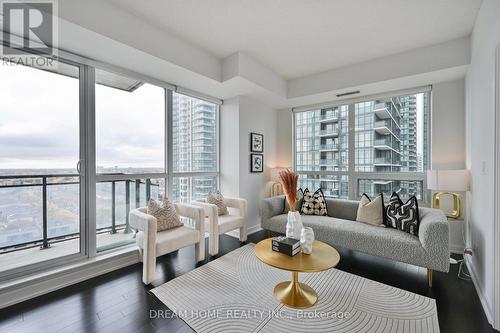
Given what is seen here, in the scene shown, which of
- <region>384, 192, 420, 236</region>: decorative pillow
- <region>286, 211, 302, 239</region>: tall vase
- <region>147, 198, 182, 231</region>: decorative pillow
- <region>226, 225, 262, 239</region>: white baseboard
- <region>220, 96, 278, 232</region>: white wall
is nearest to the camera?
<region>286, 211, 302, 239</region>: tall vase

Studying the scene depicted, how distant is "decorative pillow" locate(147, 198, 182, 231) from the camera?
2684 millimetres

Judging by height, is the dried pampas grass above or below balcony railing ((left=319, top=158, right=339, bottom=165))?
below

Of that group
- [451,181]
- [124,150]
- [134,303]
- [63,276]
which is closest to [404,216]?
[451,181]

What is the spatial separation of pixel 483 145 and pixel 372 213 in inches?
51.6

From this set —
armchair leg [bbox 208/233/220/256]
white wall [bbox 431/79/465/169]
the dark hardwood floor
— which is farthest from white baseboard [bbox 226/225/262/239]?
white wall [bbox 431/79/465/169]

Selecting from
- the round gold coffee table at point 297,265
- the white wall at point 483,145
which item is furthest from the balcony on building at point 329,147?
the round gold coffee table at point 297,265

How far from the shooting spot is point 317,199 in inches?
138

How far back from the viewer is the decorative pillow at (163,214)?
8.80 ft

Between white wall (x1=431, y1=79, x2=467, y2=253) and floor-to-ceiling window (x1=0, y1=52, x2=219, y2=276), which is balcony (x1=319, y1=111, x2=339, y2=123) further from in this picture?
floor-to-ceiling window (x1=0, y1=52, x2=219, y2=276)

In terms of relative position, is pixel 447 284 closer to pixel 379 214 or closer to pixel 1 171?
pixel 379 214

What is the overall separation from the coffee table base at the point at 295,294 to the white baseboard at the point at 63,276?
73.4 inches

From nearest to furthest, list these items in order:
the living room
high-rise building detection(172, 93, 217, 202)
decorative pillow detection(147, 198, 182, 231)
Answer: the living room, decorative pillow detection(147, 198, 182, 231), high-rise building detection(172, 93, 217, 202)

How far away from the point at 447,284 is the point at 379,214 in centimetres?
91

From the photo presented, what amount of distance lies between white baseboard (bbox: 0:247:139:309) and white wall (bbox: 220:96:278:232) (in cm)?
187
